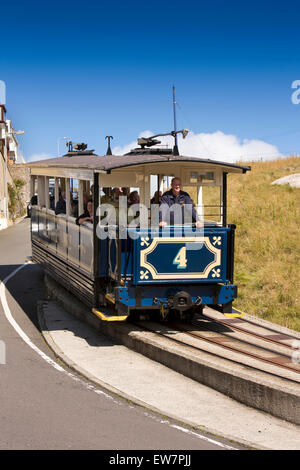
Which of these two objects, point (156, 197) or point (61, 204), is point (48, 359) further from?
point (61, 204)

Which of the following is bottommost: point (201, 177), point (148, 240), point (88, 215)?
point (148, 240)

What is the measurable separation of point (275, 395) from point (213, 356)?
1.84 metres

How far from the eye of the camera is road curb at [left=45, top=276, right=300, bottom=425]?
7.77 metres

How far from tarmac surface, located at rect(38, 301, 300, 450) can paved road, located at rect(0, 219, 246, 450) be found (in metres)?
0.23

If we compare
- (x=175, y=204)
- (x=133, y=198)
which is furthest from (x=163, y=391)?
(x=133, y=198)

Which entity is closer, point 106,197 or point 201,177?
point 106,197

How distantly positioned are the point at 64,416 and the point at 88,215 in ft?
17.4

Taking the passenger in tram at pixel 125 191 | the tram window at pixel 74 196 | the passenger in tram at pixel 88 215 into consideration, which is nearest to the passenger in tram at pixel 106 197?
the passenger in tram at pixel 125 191

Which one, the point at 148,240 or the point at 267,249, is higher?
the point at 148,240

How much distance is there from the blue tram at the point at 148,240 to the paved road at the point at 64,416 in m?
1.65

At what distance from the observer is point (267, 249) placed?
19.5m

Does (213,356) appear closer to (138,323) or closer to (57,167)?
(138,323)

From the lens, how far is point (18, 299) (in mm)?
16719

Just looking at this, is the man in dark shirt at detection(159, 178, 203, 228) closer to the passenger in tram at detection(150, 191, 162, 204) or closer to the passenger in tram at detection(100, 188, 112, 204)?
the passenger in tram at detection(150, 191, 162, 204)
